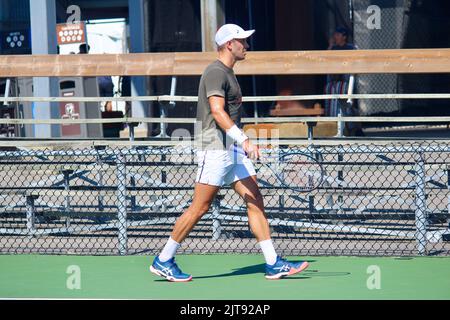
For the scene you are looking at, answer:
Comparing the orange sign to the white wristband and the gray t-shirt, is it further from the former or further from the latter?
the white wristband

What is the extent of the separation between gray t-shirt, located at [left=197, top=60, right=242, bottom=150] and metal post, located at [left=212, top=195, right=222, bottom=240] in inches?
82.3

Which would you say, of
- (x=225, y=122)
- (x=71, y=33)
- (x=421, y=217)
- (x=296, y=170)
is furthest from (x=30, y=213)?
(x=71, y=33)

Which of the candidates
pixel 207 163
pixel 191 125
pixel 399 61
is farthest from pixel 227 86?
pixel 191 125

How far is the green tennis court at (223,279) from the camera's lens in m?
8.02

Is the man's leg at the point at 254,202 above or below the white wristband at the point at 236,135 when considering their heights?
below

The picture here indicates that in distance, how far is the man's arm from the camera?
7.95 metres

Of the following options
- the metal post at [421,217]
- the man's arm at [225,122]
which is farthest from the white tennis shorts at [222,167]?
the metal post at [421,217]

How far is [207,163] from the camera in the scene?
8352 millimetres

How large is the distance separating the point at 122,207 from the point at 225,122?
2.33 meters

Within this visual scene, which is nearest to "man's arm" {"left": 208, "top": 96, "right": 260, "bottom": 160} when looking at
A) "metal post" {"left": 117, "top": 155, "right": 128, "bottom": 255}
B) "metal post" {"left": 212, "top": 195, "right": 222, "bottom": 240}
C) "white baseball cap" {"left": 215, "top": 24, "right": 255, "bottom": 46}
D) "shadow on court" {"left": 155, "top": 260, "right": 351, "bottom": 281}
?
"white baseball cap" {"left": 215, "top": 24, "right": 255, "bottom": 46}

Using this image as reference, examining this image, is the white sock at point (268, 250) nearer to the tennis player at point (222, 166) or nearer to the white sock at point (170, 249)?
the tennis player at point (222, 166)

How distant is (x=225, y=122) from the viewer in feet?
26.6

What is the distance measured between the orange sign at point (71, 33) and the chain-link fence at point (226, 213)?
7.64 m
